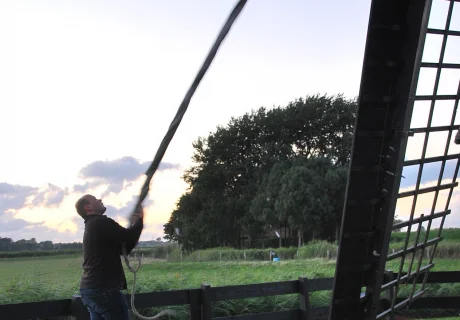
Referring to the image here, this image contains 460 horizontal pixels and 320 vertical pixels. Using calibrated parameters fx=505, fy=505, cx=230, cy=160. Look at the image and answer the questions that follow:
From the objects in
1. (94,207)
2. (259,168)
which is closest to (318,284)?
(94,207)

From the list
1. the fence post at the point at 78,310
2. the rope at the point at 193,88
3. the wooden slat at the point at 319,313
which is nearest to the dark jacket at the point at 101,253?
the fence post at the point at 78,310

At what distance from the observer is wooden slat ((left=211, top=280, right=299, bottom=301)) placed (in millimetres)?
6023

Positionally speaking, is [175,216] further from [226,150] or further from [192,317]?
[192,317]

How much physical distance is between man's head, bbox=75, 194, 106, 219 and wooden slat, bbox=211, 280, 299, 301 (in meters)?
2.63

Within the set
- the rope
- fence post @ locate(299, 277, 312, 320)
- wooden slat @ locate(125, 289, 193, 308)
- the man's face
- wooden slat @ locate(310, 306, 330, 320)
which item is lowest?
wooden slat @ locate(310, 306, 330, 320)

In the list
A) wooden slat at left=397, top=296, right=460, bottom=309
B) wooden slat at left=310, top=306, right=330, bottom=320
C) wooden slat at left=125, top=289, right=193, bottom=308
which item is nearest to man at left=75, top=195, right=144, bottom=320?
wooden slat at left=125, top=289, right=193, bottom=308

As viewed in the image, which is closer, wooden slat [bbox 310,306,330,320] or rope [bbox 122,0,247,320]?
rope [bbox 122,0,247,320]

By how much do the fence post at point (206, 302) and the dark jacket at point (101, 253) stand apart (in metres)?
2.33

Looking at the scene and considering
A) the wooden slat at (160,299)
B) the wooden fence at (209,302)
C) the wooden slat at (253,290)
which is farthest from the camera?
the wooden slat at (253,290)

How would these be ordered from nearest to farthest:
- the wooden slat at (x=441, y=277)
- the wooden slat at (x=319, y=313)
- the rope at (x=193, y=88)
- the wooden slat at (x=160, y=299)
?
the rope at (x=193, y=88) → the wooden slat at (x=160, y=299) → the wooden slat at (x=319, y=313) → the wooden slat at (x=441, y=277)

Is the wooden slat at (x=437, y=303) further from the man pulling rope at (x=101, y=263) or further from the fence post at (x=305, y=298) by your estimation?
the man pulling rope at (x=101, y=263)

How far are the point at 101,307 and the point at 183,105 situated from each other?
2669mm

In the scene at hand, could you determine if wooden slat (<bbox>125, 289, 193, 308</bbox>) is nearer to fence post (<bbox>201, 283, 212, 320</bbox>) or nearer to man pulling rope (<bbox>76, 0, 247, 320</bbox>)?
fence post (<bbox>201, 283, 212, 320</bbox>)

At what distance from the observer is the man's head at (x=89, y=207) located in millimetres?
3693
